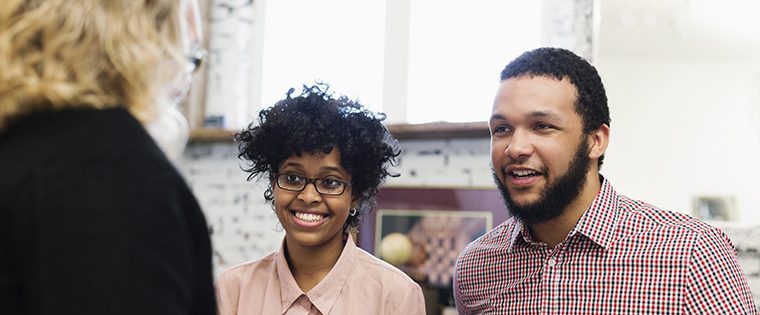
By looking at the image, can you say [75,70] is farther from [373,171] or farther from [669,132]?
[669,132]

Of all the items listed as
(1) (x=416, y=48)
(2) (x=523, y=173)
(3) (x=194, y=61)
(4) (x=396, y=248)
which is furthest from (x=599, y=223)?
(1) (x=416, y=48)

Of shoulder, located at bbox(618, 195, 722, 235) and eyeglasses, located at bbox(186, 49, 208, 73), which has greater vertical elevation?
eyeglasses, located at bbox(186, 49, 208, 73)

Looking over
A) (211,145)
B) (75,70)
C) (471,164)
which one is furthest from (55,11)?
(211,145)

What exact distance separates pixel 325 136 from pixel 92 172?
40.2 inches

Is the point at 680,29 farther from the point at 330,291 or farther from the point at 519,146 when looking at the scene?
the point at 330,291

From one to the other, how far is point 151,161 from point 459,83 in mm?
2183

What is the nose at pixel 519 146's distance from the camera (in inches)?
55.7

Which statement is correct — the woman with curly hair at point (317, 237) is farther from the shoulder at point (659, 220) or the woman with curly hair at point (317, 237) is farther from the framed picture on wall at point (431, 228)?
the framed picture on wall at point (431, 228)

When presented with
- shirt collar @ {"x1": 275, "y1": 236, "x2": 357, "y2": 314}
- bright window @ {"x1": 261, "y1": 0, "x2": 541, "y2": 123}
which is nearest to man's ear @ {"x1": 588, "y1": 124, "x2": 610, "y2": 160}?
shirt collar @ {"x1": 275, "y1": 236, "x2": 357, "y2": 314}

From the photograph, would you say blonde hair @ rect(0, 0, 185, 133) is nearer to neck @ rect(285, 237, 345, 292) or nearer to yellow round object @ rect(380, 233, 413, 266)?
neck @ rect(285, 237, 345, 292)

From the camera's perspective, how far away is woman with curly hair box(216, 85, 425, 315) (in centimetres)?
149

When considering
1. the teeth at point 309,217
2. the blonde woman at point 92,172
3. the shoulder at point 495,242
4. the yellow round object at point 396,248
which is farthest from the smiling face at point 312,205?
the yellow round object at point 396,248

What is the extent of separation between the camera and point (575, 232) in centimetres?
141

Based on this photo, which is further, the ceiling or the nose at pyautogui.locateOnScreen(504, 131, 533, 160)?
the ceiling
